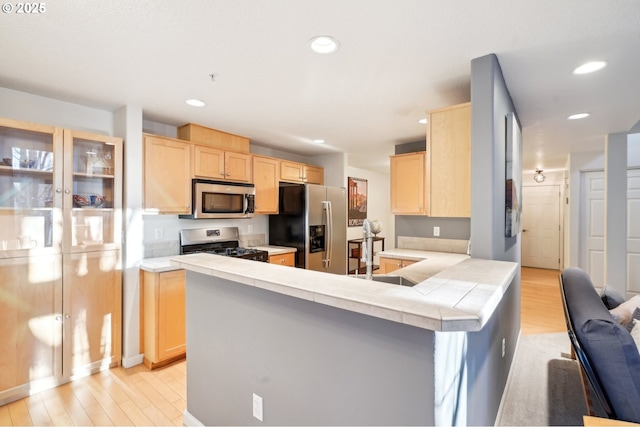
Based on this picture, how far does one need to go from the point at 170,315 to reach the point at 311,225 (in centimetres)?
202

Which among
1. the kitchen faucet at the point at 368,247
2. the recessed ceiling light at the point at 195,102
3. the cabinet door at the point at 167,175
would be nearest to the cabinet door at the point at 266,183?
the cabinet door at the point at 167,175

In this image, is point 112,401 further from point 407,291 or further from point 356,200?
point 356,200

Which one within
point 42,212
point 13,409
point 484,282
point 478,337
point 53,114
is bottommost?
point 13,409

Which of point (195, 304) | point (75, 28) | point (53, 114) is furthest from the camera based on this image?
point (53, 114)

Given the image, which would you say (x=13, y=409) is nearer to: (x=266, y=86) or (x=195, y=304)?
(x=195, y=304)

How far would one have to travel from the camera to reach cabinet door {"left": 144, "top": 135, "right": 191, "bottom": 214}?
301 centimetres

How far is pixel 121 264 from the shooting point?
2855 millimetres

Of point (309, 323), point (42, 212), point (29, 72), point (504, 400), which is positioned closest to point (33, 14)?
point (29, 72)

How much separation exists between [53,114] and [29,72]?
24.2 inches

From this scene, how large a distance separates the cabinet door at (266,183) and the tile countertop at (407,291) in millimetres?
2344

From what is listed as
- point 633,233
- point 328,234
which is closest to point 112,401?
point 328,234

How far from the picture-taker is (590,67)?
2043 mm

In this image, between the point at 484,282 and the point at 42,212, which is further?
the point at 42,212

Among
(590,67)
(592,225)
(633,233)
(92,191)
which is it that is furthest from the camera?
(592,225)
